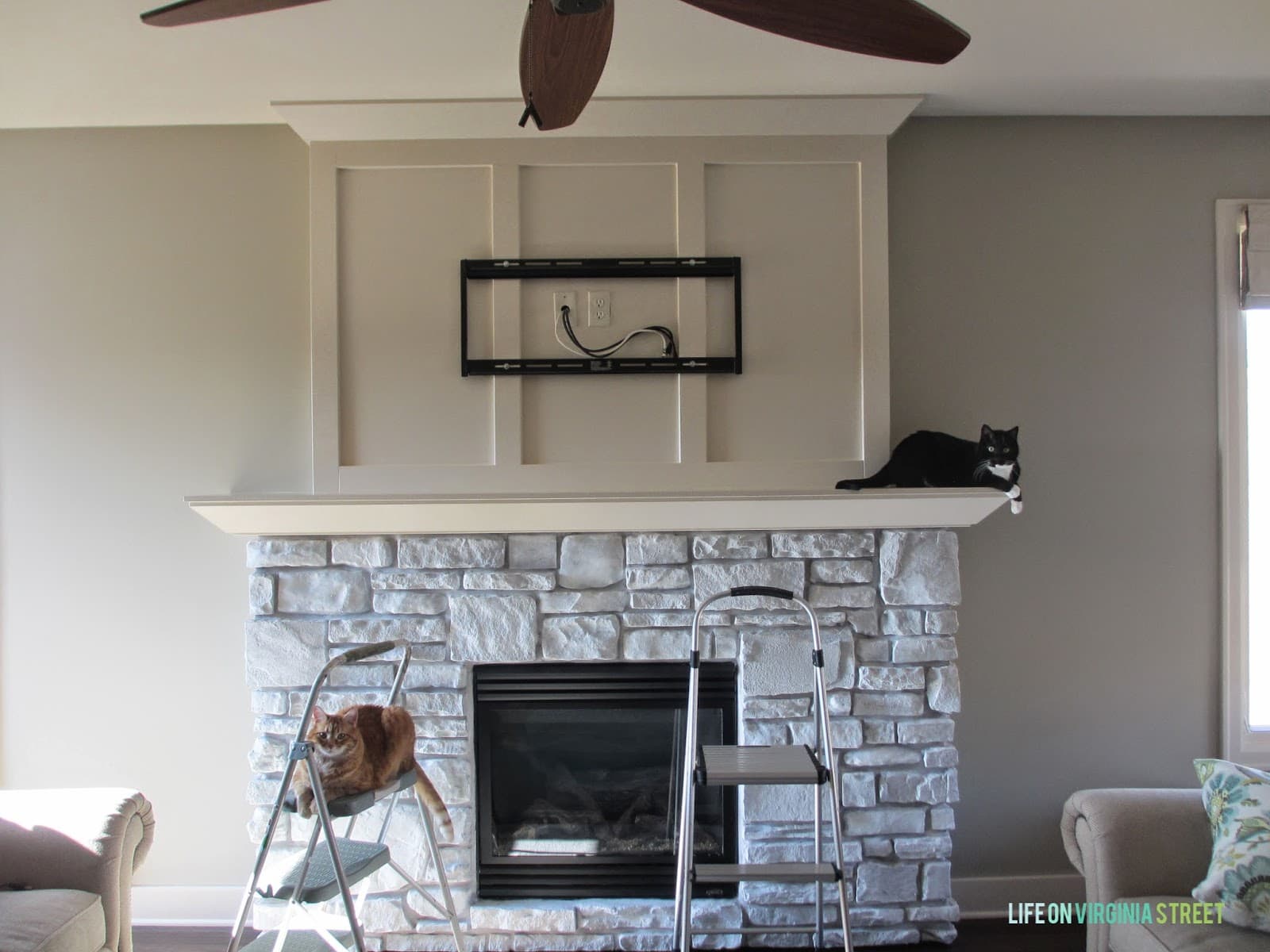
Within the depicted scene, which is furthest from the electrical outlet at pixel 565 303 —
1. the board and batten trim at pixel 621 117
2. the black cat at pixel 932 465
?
the black cat at pixel 932 465

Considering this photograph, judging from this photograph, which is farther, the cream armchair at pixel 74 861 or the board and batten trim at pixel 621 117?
the board and batten trim at pixel 621 117

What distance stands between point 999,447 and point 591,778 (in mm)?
1532

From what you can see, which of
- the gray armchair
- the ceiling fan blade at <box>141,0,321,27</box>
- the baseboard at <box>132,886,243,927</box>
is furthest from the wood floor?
the ceiling fan blade at <box>141,0,321,27</box>

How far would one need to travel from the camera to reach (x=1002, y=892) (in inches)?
110

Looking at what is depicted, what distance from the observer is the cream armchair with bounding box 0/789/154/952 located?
2.03m

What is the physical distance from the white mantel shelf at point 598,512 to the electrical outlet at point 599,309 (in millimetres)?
556

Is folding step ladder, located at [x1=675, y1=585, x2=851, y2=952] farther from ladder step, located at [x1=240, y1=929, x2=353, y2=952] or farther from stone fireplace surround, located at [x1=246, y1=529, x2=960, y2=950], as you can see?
ladder step, located at [x1=240, y1=929, x2=353, y2=952]

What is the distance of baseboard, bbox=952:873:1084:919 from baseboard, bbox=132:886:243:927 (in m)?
2.20

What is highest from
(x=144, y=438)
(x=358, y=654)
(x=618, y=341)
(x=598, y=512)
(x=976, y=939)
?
(x=618, y=341)

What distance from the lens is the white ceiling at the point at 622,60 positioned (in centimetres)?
215

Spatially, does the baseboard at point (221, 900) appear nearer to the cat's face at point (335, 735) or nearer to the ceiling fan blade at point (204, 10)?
the cat's face at point (335, 735)

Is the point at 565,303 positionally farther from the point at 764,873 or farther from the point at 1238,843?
the point at 1238,843

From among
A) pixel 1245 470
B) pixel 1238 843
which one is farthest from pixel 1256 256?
pixel 1238 843

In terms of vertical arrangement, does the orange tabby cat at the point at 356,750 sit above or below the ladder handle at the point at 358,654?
below
